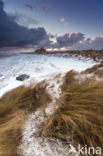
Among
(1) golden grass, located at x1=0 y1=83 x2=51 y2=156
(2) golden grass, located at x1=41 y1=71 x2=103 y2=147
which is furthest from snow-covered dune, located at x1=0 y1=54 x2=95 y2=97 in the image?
(2) golden grass, located at x1=41 y1=71 x2=103 y2=147

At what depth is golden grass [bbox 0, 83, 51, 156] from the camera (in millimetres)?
629

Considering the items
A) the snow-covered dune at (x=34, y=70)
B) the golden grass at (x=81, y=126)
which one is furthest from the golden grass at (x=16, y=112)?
the snow-covered dune at (x=34, y=70)

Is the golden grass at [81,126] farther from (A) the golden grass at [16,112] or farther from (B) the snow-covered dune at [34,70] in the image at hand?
(B) the snow-covered dune at [34,70]

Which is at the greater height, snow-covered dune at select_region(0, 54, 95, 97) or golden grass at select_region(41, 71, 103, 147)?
snow-covered dune at select_region(0, 54, 95, 97)

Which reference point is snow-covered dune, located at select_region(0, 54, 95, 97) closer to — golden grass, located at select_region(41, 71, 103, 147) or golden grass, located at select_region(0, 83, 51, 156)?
golden grass, located at select_region(0, 83, 51, 156)

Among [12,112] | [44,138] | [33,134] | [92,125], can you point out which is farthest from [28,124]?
[92,125]

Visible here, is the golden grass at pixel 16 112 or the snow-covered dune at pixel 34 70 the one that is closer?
the golden grass at pixel 16 112

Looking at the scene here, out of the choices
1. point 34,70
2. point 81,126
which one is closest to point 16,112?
point 81,126

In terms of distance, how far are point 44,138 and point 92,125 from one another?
43 cm

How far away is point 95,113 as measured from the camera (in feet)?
2.41

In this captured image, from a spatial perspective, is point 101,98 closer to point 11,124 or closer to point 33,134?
point 33,134

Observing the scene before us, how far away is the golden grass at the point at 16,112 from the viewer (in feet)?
2.06

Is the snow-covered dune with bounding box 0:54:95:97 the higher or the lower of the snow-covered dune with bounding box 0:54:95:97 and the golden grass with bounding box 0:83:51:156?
the higher

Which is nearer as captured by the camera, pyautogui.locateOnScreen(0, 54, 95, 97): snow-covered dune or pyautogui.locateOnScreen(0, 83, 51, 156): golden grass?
pyautogui.locateOnScreen(0, 83, 51, 156): golden grass
